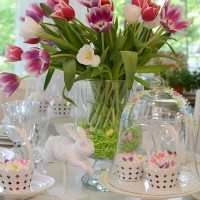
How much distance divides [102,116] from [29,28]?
0.32 metres

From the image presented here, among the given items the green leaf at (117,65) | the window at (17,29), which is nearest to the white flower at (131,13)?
the green leaf at (117,65)

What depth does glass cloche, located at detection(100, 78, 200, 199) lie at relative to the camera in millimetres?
1070

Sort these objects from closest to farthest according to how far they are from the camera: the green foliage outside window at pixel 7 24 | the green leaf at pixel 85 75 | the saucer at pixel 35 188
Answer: the saucer at pixel 35 188, the green leaf at pixel 85 75, the green foliage outside window at pixel 7 24

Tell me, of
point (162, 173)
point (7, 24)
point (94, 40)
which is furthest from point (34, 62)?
point (7, 24)

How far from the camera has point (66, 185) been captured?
1190mm

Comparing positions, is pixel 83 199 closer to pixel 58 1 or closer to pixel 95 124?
pixel 95 124

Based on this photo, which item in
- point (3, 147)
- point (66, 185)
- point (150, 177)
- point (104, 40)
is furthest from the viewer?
point (3, 147)

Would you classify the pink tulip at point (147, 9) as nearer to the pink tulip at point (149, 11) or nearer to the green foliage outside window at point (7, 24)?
the pink tulip at point (149, 11)

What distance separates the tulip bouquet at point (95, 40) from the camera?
1.21m

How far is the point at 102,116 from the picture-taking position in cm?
132

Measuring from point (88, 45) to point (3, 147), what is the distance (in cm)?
59

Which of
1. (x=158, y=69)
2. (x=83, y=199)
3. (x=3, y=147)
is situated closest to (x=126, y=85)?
(x=158, y=69)

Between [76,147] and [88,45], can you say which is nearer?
[76,147]

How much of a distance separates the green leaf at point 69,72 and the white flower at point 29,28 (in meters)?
0.12
